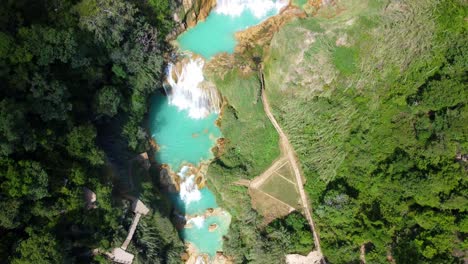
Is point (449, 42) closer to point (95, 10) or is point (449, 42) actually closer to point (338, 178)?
point (338, 178)

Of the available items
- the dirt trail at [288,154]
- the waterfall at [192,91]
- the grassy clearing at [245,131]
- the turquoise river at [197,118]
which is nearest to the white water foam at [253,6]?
the turquoise river at [197,118]

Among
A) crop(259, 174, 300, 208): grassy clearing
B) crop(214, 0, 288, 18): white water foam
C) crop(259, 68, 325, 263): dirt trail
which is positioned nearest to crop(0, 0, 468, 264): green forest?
crop(259, 68, 325, 263): dirt trail

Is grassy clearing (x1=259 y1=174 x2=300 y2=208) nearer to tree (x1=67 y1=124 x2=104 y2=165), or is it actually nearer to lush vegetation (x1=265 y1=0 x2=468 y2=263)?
lush vegetation (x1=265 y1=0 x2=468 y2=263)

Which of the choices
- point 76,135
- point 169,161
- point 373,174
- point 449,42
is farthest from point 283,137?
point 76,135

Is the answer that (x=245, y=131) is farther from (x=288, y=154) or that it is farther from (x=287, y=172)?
(x=287, y=172)

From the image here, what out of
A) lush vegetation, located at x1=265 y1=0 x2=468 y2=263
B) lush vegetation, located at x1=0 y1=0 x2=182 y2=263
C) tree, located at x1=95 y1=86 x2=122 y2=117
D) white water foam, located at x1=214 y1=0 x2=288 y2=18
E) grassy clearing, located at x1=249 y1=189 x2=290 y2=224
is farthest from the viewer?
white water foam, located at x1=214 y1=0 x2=288 y2=18
